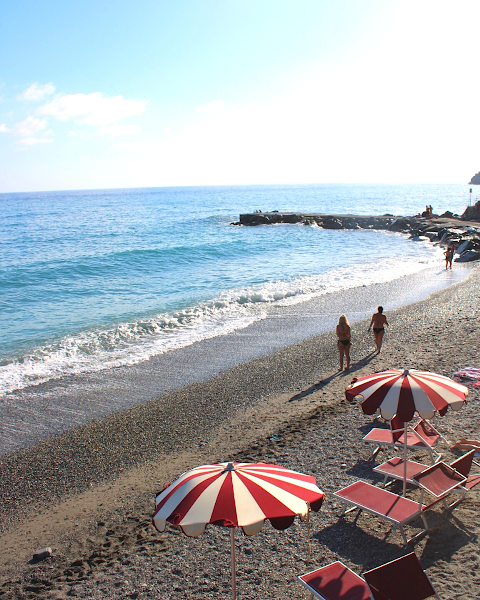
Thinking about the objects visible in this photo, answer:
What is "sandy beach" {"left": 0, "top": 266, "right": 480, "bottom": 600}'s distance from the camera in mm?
5625

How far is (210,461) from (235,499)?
16.2 ft

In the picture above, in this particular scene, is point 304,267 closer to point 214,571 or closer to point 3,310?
point 3,310

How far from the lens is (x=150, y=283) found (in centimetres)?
2744

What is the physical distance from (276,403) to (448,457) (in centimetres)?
412

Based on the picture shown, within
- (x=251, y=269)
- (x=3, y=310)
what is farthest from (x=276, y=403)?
(x=251, y=269)

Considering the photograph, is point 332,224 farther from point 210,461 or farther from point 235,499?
point 235,499

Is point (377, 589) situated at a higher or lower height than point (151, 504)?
higher

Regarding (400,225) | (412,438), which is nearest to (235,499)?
(412,438)

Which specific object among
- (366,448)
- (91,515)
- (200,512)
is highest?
(200,512)

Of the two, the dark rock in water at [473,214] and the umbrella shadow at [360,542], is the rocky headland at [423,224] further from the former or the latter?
the umbrella shadow at [360,542]

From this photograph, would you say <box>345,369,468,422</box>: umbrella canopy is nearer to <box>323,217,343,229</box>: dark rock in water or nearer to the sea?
the sea

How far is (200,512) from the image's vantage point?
3744 millimetres

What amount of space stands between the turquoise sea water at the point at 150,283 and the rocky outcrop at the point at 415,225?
1944 millimetres

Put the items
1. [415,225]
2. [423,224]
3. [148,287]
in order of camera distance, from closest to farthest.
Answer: [148,287] → [423,224] → [415,225]
